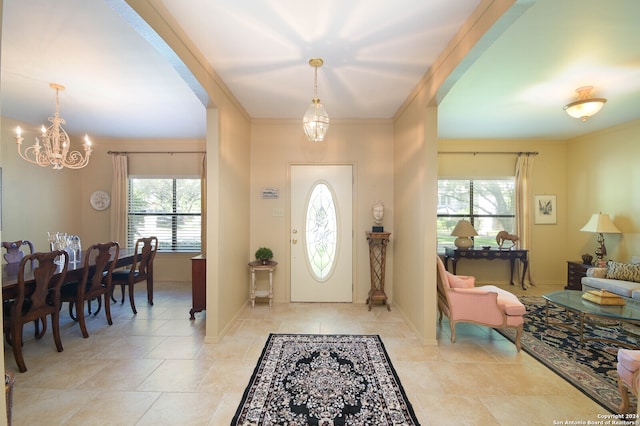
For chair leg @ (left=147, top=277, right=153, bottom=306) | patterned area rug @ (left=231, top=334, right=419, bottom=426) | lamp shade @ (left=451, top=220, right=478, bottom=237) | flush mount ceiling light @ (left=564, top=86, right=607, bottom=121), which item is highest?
flush mount ceiling light @ (left=564, top=86, right=607, bottom=121)

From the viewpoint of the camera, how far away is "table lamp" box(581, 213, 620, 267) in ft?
14.5

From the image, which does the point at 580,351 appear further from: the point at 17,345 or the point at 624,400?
the point at 17,345

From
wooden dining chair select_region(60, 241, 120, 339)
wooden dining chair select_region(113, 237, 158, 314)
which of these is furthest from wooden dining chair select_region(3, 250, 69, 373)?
wooden dining chair select_region(113, 237, 158, 314)

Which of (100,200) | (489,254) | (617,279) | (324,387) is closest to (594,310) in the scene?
(617,279)

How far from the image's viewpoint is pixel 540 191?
542cm

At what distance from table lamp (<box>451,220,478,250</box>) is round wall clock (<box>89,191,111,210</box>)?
21.2ft

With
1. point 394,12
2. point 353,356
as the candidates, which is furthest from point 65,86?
point 353,356

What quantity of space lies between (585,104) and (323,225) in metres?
3.46

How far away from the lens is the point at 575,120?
14.2ft

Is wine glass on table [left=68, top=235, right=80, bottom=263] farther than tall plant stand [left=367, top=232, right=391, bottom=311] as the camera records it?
No

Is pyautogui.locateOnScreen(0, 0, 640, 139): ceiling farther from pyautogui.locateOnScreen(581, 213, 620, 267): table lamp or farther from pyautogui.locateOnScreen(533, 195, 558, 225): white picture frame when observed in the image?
pyautogui.locateOnScreen(533, 195, 558, 225): white picture frame

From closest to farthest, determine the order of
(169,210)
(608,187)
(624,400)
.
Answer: (624,400), (608,187), (169,210)

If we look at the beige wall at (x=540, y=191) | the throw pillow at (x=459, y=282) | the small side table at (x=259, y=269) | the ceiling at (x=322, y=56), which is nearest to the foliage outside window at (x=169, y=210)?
the ceiling at (x=322, y=56)

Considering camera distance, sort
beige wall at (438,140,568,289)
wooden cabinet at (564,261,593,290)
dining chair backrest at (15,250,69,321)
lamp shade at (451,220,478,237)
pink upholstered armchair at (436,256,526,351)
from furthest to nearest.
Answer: beige wall at (438,140,568,289), lamp shade at (451,220,478,237), wooden cabinet at (564,261,593,290), pink upholstered armchair at (436,256,526,351), dining chair backrest at (15,250,69,321)
